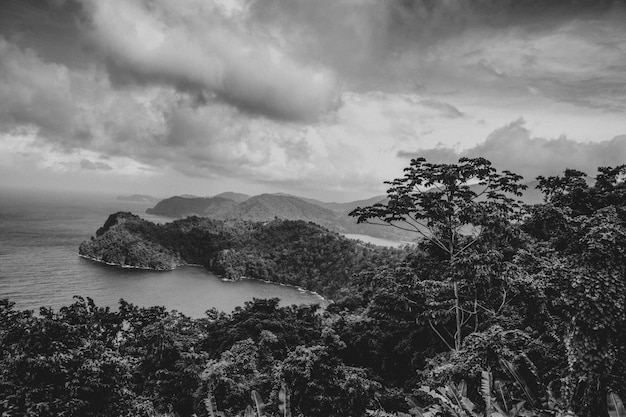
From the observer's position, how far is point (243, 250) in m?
82.6

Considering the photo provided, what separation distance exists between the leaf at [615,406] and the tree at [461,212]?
173 inches

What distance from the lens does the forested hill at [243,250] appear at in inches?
2827

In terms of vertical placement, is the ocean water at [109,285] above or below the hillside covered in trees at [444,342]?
below

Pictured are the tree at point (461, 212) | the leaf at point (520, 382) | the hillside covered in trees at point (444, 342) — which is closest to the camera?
the hillside covered in trees at point (444, 342)

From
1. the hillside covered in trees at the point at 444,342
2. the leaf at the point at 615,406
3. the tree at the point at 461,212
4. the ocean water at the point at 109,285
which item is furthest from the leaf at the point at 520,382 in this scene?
the ocean water at the point at 109,285

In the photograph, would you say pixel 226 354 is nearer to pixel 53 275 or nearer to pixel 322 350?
pixel 322 350

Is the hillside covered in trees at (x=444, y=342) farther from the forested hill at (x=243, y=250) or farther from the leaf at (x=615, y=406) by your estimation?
the forested hill at (x=243, y=250)

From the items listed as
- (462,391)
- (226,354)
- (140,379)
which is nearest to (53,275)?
(140,379)

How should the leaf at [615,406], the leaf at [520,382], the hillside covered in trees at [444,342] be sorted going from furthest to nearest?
the leaf at [520,382]
the hillside covered in trees at [444,342]
the leaf at [615,406]

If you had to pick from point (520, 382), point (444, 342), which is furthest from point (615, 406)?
point (444, 342)

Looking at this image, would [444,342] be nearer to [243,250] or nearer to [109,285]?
[109,285]

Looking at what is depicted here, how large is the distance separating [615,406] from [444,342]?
8451mm

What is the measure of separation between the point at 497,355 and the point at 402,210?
16.1 feet

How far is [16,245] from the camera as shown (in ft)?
287
